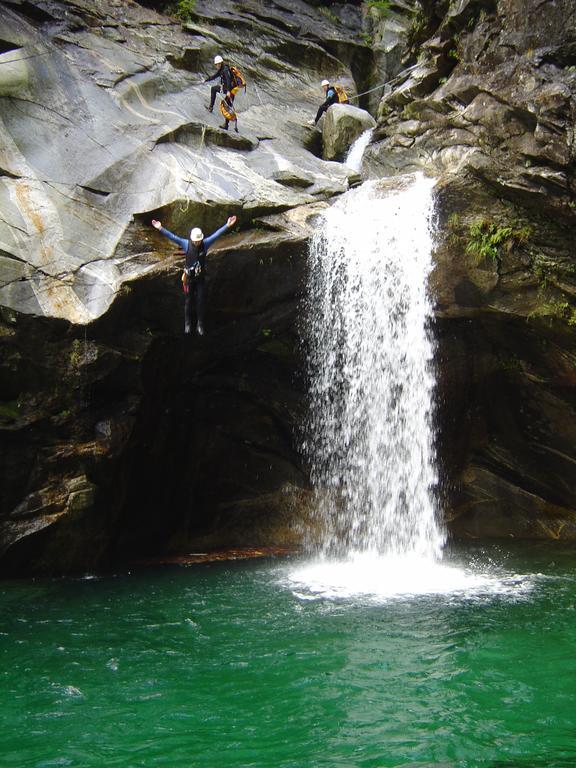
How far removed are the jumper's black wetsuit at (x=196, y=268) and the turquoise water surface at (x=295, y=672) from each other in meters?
4.66

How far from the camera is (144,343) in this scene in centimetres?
1255

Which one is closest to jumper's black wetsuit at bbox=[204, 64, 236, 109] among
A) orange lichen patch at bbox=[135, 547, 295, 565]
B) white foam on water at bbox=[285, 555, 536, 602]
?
orange lichen patch at bbox=[135, 547, 295, 565]

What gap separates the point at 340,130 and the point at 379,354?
678 cm

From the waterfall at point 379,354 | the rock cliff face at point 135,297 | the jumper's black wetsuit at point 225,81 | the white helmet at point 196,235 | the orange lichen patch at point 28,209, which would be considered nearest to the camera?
the white helmet at point 196,235

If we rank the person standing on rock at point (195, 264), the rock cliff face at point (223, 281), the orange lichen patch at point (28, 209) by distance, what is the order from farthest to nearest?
the orange lichen patch at point (28, 209)
the rock cliff face at point (223, 281)
the person standing on rock at point (195, 264)

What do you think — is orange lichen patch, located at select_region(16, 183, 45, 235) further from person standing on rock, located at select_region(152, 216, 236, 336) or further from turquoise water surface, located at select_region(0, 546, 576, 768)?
turquoise water surface, located at select_region(0, 546, 576, 768)

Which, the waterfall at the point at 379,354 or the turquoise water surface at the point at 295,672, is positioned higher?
the waterfall at the point at 379,354

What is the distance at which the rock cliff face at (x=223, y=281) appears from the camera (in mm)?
12000

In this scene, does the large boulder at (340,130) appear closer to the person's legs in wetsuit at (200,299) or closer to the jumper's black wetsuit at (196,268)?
the jumper's black wetsuit at (196,268)

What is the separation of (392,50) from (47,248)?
15.6m

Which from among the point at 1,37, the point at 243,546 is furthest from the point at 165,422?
the point at 1,37

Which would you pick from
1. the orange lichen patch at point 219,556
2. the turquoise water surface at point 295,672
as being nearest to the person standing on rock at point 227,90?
the orange lichen patch at point 219,556

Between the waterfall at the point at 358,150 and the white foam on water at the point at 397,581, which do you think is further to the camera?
the waterfall at the point at 358,150

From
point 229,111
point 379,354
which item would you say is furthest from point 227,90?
point 379,354
